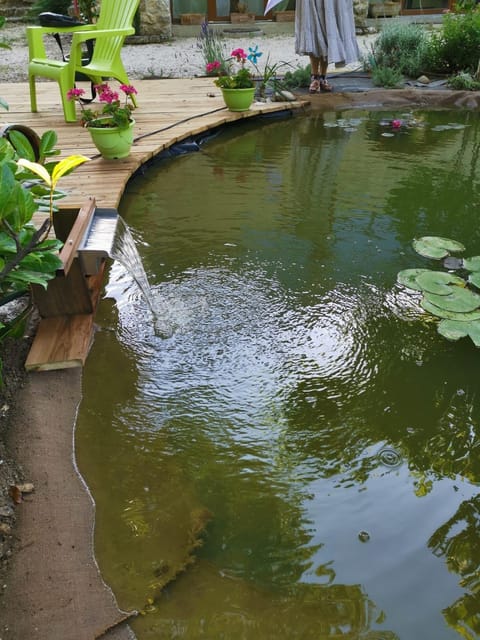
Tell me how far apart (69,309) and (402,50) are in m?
5.95

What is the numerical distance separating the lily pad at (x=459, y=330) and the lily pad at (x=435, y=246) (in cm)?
67

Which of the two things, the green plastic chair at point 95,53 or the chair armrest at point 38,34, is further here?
the chair armrest at point 38,34

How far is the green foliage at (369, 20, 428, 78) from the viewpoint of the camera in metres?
6.82

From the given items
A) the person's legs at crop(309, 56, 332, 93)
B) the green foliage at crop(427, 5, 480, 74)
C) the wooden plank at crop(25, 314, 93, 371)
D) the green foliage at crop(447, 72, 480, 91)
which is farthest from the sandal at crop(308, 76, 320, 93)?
the wooden plank at crop(25, 314, 93, 371)

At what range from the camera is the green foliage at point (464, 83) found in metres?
6.27

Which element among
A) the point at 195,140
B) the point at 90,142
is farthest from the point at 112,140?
the point at 195,140

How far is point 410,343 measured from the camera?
257 cm

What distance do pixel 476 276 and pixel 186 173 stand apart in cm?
245

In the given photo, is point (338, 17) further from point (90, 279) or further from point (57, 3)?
point (57, 3)

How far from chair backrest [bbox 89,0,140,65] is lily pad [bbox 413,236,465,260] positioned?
3255mm

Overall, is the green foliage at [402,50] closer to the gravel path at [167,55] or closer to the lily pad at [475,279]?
the gravel path at [167,55]

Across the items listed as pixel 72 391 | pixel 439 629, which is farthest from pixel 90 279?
pixel 439 629

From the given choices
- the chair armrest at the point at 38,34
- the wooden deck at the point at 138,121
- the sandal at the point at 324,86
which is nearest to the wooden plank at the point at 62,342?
Result: the wooden deck at the point at 138,121

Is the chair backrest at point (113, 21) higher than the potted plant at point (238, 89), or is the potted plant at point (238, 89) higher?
the chair backrest at point (113, 21)
